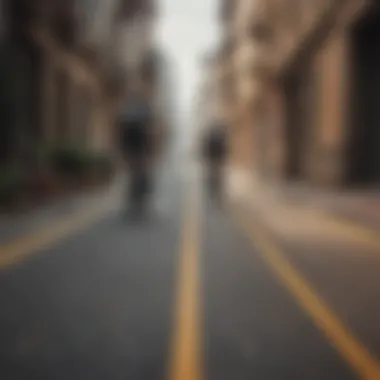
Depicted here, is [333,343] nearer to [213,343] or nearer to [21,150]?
[213,343]

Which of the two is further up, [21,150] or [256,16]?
[256,16]

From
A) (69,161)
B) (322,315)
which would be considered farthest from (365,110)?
A: (322,315)

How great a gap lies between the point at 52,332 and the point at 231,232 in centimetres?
887

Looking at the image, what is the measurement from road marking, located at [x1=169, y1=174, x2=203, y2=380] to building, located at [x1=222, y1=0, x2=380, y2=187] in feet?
48.6

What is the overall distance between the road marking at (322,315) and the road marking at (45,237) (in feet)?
11.8

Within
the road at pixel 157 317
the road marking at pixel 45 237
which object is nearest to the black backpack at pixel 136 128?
the road marking at pixel 45 237

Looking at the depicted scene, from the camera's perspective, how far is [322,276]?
30.4ft

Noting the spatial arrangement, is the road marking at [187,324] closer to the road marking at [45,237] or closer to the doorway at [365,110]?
the road marking at [45,237]

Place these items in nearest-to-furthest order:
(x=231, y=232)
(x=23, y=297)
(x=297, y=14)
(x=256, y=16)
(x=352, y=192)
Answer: (x=23, y=297) < (x=231, y=232) < (x=352, y=192) < (x=297, y=14) < (x=256, y=16)

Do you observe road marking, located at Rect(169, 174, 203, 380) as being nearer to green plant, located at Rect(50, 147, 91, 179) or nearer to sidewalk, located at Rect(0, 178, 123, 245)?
sidewalk, located at Rect(0, 178, 123, 245)

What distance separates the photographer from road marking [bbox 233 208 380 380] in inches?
206

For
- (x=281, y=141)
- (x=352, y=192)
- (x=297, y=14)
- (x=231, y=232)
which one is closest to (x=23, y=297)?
(x=231, y=232)

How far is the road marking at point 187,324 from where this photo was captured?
5121 mm

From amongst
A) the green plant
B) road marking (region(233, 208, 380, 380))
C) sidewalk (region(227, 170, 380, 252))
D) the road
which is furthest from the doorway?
road marking (region(233, 208, 380, 380))
